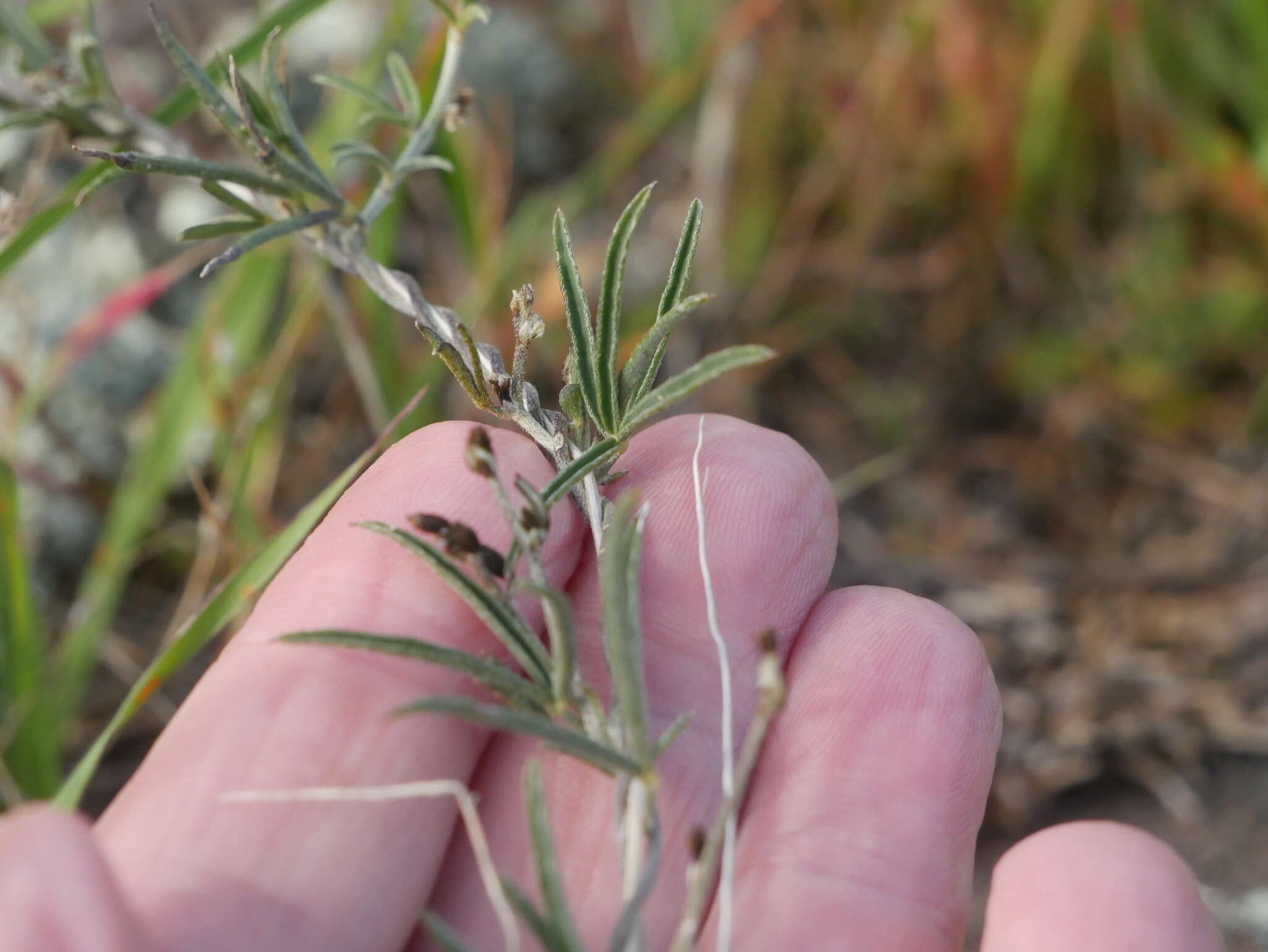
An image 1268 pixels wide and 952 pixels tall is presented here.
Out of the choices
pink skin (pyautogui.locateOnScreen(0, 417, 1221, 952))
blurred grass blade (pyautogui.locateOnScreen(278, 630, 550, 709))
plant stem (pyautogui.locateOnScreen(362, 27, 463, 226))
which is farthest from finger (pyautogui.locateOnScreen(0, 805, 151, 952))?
plant stem (pyautogui.locateOnScreen(362, 27, 463, 226))

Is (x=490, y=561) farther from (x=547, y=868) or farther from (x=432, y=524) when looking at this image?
(x=547, y=868)

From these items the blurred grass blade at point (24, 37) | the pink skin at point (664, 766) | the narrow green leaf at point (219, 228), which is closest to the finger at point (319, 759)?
the pink skin at point (664, 766)

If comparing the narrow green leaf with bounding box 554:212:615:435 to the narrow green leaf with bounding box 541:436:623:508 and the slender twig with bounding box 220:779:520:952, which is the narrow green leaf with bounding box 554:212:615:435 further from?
the slender twig with bounding box 220:779:520:952

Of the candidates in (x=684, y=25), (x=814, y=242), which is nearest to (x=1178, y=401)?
(x=814, y=242)

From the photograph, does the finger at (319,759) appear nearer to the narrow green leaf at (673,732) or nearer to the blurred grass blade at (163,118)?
the narrow green leaf at (673,732)

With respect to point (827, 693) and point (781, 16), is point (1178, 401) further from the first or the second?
point (827, 693)

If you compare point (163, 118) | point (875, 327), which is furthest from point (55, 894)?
point (875, 327)

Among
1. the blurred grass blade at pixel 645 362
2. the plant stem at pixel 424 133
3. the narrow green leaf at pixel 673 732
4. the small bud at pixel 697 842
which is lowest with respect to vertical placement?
the narrow green leaf at pixel 673 732
